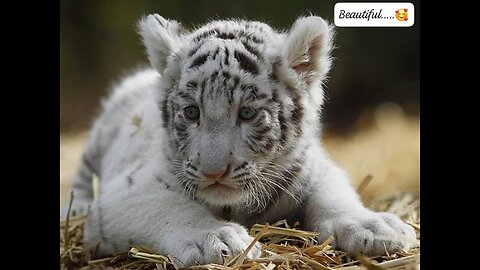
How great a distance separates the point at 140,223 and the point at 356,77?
136 centimetres

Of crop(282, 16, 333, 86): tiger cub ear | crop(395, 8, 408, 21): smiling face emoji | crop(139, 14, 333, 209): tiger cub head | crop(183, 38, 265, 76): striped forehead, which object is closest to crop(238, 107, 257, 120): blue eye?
crop(139, 14, 333, 209): tiger cub head

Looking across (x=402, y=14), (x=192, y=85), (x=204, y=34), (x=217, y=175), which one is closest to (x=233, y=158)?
(x=217, y=175)

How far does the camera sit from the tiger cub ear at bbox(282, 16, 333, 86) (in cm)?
237

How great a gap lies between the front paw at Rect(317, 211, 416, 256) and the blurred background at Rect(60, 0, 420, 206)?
371 millimetres

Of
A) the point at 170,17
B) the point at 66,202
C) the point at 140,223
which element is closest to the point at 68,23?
the point at 170,17

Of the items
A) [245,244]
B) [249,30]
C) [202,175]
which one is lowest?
[245,244]

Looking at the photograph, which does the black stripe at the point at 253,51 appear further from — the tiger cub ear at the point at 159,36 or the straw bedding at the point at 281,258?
the straw bedding at the point at 281,258

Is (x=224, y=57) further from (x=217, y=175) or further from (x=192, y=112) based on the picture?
(x=217, y=175)

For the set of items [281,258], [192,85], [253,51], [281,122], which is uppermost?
[253,51]

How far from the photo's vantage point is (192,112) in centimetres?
229

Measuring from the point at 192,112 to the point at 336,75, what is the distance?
3.36 ft

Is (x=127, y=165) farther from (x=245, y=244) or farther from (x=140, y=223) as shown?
(x=245, y=244)

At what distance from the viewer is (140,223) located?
239 centimetres
